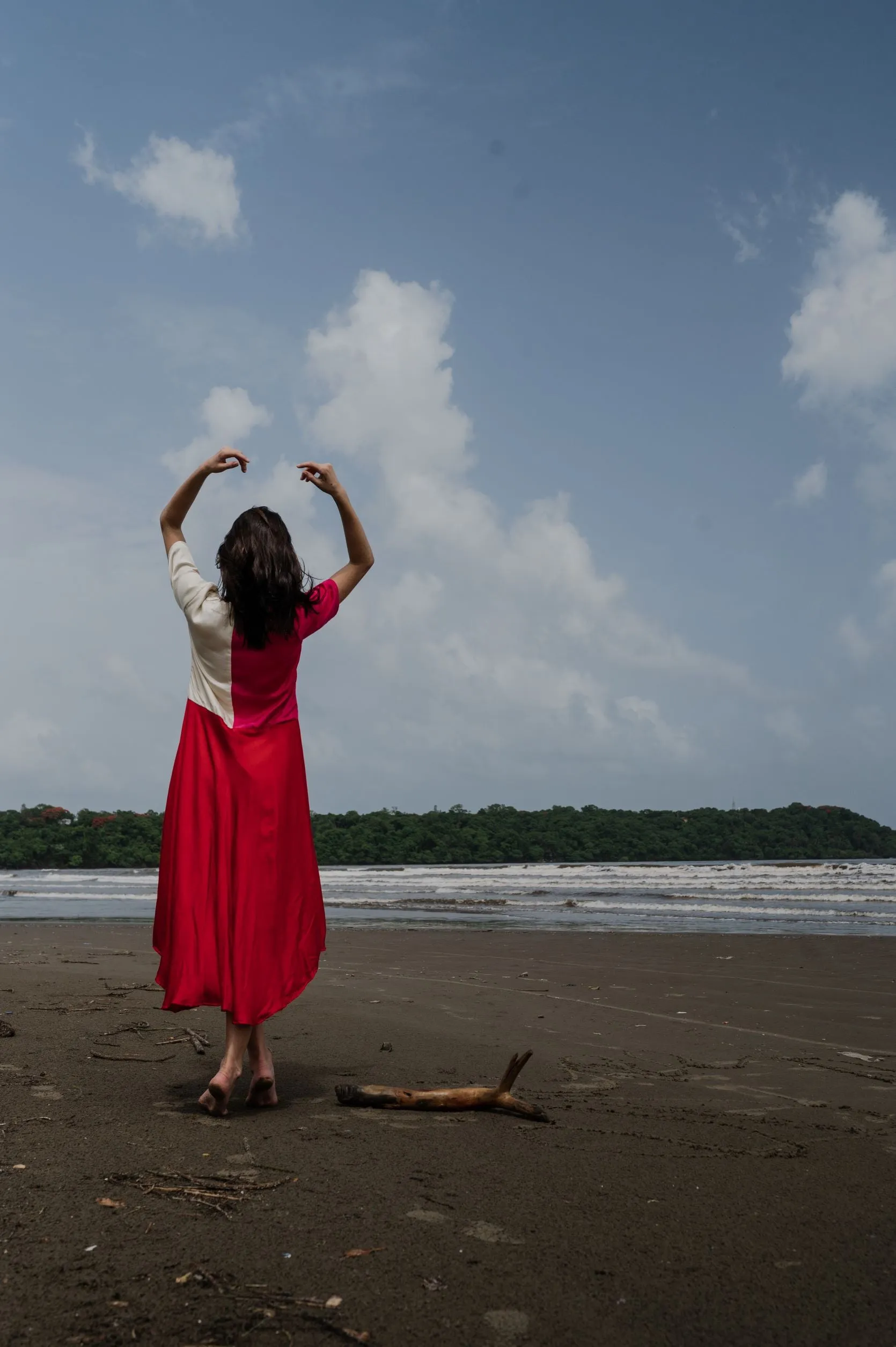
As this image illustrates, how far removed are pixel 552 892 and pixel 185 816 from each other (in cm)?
1991

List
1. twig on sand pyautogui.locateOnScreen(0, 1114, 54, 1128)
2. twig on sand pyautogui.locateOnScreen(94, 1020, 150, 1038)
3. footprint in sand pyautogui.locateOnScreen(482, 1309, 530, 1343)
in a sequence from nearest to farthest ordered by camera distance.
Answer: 1. footprint in sand pyautogui.locateOnScreen(482, 1309, 530, 1343)
2. twig on sand pyautogui.locateOnScreen(0, 1114, 54, 1128)
3. twig on sand pyautogui.locateOnScreen(94, 1020, 150, 1038)

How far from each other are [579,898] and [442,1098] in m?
17.7

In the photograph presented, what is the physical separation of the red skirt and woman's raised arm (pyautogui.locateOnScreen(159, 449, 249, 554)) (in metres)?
0.70

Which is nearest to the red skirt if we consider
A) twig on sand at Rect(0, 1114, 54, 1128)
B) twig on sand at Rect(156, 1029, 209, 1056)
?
twig on sand at Rect(0, 1114, 54, 1128)

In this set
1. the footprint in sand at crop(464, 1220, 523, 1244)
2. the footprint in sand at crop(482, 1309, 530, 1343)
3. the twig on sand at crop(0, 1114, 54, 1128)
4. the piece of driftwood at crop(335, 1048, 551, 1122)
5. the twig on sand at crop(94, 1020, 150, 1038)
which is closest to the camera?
the footprint in sand at crop(482, 1309, 530, 1343)

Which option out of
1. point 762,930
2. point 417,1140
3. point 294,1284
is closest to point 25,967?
point 417,1140

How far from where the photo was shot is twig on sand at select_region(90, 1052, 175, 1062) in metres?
4.07

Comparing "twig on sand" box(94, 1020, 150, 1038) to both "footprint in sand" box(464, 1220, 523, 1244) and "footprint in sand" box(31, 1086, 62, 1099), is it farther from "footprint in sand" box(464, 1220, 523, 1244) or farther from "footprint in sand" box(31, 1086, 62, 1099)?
"footprint in sand" box(464, 1220, 523, 1244)

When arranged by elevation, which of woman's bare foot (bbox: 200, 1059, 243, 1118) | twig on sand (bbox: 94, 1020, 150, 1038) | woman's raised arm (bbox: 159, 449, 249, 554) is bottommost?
twig on sand (bbox: 94, 1020, 150, 1038)

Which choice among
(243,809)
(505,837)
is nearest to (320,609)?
(243,809)

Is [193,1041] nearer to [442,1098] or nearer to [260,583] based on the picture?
[442,1098]

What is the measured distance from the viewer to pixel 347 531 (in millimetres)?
3834

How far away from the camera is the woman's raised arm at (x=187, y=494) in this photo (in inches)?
142

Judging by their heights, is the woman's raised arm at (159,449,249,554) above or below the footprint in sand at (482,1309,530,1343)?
above
